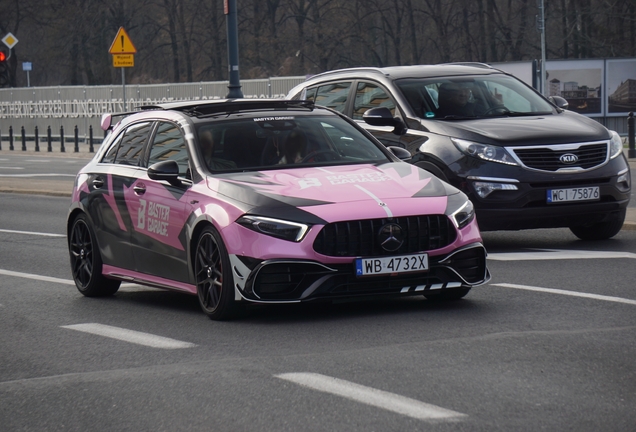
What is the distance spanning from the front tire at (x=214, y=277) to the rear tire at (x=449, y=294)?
141cm

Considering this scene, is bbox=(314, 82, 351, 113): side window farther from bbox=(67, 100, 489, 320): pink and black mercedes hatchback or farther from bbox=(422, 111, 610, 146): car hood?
bbox=(67, 100, 489, 320): pink and black mercedes hatchback

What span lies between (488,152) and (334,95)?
294cm

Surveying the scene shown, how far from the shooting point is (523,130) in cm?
1111

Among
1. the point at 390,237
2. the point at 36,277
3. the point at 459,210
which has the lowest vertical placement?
the point at 36,277

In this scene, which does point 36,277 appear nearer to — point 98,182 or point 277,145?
point 98,182

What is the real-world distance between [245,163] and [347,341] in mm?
2023

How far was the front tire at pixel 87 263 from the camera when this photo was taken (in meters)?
9.50

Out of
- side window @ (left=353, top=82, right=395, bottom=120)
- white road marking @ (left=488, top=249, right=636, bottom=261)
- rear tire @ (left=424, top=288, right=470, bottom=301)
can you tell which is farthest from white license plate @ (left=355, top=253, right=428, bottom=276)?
side window @ (left=353, top=82, right=395, bottom=120)

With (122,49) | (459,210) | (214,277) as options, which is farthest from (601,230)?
(122,49)

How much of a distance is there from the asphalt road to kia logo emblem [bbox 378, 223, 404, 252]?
46cm

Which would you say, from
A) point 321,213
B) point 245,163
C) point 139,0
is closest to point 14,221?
point 245,163

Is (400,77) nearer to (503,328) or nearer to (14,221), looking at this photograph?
(503,328)

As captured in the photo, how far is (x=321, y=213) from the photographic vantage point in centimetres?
741

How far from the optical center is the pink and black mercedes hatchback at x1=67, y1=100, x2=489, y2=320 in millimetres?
7453
